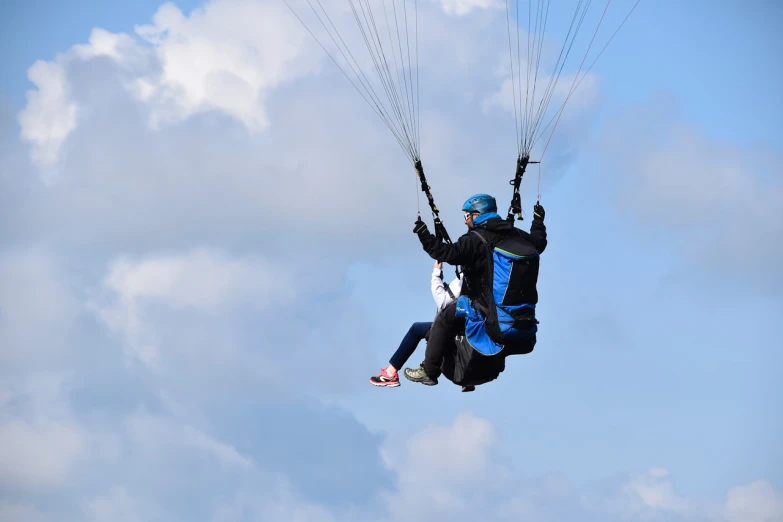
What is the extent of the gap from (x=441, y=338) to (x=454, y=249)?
Answer: 5.94 ft

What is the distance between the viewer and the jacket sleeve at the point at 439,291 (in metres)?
19.4

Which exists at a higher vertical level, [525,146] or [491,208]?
[525,146]

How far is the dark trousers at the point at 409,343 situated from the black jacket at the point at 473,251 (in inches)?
57.1

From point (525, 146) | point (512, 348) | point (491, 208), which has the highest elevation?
point (525, 146)

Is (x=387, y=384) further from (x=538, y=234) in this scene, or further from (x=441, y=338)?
(x=538, y=234)

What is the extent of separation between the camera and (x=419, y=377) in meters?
20.1

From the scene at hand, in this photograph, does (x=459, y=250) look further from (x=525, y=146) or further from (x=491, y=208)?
(x=525, y=146)

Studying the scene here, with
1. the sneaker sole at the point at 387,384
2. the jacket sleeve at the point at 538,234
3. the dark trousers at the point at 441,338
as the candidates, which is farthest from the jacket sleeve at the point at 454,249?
the sneaker sole at the point at 387,384

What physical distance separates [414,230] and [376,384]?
3469 millimetres

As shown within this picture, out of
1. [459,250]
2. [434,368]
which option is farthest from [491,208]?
[434,368]

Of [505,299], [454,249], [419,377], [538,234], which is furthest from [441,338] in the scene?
[538,234]

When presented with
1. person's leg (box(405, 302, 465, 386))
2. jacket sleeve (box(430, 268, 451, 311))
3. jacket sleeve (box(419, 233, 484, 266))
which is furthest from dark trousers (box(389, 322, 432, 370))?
jacket sleeve (box(419, 233, 484, 266))

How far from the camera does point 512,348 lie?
18859mm

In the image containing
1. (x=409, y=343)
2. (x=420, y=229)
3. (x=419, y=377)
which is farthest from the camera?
(x=409, y=343)
